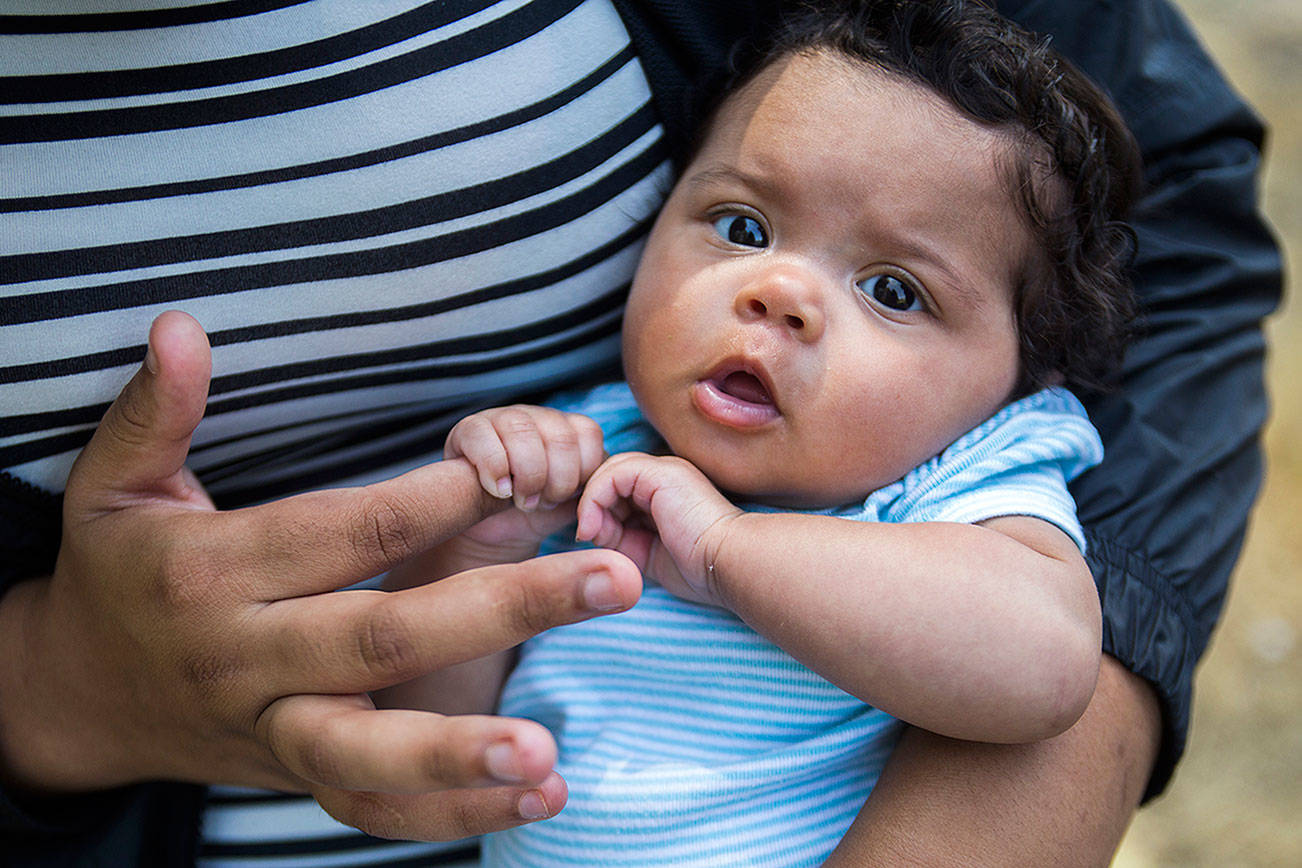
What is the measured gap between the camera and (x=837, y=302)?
3.67 feet

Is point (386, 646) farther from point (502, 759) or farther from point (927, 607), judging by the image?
point (927, 607)

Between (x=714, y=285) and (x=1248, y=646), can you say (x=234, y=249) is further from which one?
(x=1248, y=646)

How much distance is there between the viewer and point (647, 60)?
1.25 m


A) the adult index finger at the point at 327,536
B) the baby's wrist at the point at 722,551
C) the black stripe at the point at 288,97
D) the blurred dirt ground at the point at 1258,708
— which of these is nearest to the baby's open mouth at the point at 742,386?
the baby's wrist at the point at 722,551

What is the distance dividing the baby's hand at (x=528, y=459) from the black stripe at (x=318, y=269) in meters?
0.19

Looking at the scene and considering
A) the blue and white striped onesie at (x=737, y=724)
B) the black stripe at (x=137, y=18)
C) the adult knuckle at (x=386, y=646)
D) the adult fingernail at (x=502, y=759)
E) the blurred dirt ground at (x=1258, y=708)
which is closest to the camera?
the adult fingernail at (x=502, y=759)

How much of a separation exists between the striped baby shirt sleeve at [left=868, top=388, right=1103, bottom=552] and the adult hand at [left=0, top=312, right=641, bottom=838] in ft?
1.33

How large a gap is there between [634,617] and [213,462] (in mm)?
508

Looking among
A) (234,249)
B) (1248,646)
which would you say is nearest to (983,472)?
(234,249)

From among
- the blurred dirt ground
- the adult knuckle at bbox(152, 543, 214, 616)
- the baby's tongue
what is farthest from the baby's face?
the blurred dirt ground

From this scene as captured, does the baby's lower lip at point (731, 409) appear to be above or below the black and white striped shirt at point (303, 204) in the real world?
below

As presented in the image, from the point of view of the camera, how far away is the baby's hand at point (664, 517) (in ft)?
3.47

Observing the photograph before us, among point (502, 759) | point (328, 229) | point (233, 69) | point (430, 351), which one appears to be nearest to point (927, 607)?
point (502, 759)

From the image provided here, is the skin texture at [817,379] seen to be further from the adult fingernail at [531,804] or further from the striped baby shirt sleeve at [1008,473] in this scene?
the adult fingernail at [531,804]
